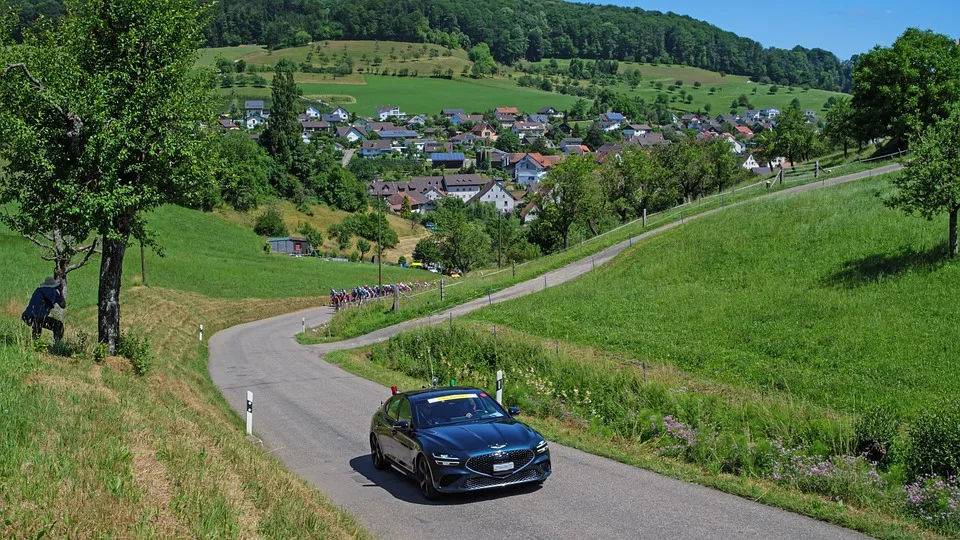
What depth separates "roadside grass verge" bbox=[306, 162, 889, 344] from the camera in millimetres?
42281

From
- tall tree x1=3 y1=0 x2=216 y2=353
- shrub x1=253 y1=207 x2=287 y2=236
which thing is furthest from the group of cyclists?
tall tree x1=3 y1=0 x2=216 y2=353

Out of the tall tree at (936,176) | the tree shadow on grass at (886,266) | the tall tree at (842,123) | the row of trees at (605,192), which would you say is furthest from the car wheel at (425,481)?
the tall tree at (842,123)

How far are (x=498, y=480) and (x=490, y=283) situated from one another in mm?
37792

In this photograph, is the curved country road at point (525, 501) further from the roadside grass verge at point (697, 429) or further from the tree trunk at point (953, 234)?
the tree trunk at point (953, 234)

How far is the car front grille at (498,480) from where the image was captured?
36.9ft

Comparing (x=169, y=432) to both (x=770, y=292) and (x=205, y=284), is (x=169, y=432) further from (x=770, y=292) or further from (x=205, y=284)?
(x=205, y=284)

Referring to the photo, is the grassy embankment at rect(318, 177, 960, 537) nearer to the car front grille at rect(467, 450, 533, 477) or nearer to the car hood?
the car hood

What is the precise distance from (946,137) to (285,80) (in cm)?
9308

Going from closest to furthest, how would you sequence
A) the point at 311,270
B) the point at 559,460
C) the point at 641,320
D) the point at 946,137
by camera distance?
1. the point at 559,460
2. the point at 946,137
3. the point at 641,320
4. the point at 311,270

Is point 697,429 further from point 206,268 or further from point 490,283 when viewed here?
point 206,268

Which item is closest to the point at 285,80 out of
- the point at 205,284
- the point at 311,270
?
the point at 311,270

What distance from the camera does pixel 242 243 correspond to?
75.8 metres

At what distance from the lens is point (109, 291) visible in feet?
59.0

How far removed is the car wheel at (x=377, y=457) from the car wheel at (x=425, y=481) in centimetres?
182
